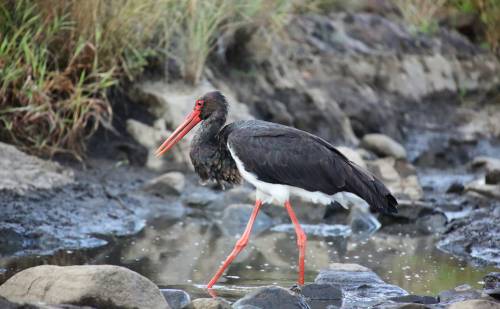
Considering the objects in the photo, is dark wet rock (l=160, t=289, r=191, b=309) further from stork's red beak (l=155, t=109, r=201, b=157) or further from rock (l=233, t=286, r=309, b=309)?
stork's red beak (l=155, t=109, r=201, b=157)

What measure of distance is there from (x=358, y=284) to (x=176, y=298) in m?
1.32

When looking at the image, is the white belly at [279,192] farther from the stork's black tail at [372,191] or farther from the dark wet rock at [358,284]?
the dark wet rock at [358,284]

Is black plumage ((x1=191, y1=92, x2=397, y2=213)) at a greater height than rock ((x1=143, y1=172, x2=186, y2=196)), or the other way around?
black plumage ((x1=191, y1=92, x2=397, y2=213))

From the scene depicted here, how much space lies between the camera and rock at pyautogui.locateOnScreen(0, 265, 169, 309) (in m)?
4.91

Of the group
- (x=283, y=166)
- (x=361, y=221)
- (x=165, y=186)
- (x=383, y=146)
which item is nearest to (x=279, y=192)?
(x=283, y=166)

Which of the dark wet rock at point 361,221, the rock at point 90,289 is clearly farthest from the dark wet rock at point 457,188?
the rock at point 90,289

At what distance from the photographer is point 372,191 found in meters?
6.44

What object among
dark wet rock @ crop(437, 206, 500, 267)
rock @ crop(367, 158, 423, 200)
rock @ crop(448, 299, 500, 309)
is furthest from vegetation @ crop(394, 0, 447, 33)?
rock @ crop(448, 299, 500, 309)

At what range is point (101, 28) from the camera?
904cm

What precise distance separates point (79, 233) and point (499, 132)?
6688mm

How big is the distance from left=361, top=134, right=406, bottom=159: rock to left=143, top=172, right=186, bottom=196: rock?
8.92 feet

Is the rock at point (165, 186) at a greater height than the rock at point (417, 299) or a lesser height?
lesser

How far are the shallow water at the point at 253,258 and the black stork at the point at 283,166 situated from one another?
0.29 m

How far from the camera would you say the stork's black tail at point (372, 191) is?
6.41 meters
